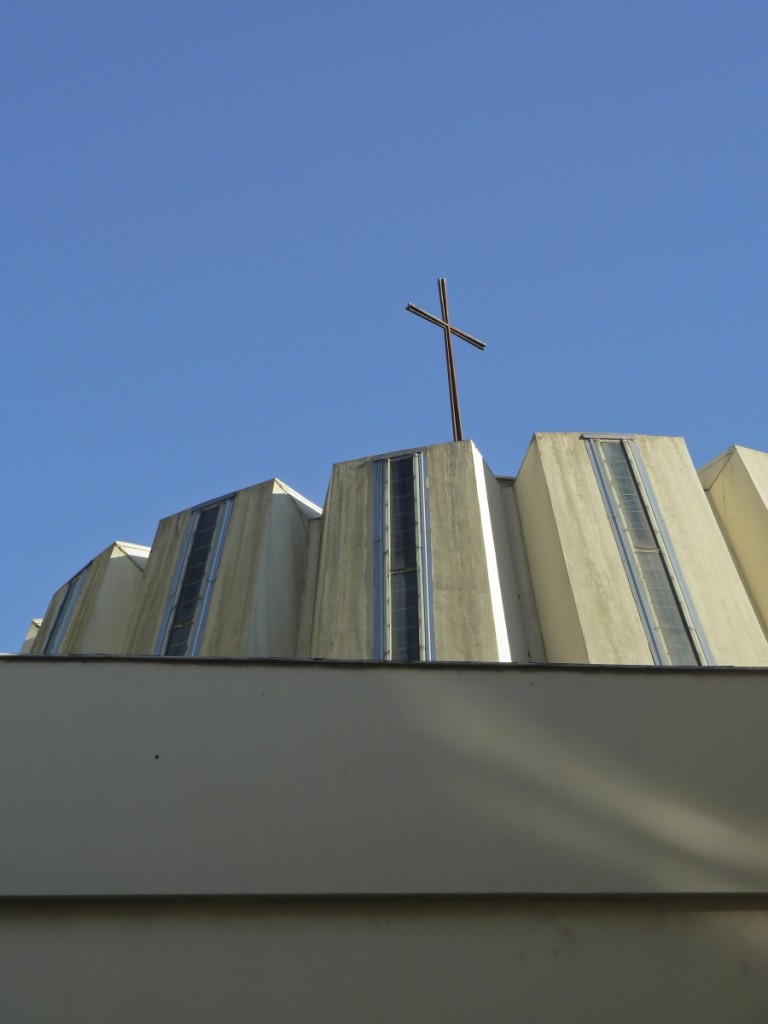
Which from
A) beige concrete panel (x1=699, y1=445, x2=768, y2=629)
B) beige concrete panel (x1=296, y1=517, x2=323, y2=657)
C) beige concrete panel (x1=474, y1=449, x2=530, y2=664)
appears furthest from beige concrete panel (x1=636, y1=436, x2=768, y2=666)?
beige concrete panel (x1=296, y1=517, x2=323, y2=657)

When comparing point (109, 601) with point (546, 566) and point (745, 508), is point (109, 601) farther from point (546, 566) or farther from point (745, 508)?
point (745, 508)

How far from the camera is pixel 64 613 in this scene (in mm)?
13727

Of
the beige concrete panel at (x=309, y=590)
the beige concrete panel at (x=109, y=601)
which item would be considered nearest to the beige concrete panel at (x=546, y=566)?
the beige concrete panel at (x=309, y=590)

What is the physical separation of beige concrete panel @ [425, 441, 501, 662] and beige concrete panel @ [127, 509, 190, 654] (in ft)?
10.8

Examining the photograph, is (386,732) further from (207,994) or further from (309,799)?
(207,994)

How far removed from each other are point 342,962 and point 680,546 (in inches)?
297

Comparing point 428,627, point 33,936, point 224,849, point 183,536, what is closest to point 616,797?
point 224,849

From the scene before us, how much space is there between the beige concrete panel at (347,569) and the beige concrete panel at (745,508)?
417 centimetres

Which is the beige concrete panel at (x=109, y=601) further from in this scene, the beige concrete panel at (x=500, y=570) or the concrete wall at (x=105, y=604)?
the beige concrete panel at (x=500, y=570)

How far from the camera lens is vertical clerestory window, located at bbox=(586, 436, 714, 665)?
10.0 m

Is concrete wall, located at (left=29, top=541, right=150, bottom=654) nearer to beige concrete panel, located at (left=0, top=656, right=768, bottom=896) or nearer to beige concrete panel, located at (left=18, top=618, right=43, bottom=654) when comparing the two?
beige concrete panel, located at (left=18, top=618, right=43, bottom=654)

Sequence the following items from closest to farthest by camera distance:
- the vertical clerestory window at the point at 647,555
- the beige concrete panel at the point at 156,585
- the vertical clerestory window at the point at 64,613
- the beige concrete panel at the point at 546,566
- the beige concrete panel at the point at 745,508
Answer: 1. the vertical clerestory window at the point at 647,555
2. the beige concrete panel at the point at 546,566
3. the beige concrete panel at the point at 745,508
4. the beige concrete panel at the point at 156,585
5. the vertical clerestory window at the point at 64,613

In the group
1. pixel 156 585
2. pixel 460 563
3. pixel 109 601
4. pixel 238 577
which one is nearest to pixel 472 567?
pixel 460 563

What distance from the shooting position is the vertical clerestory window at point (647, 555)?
32.9ft
